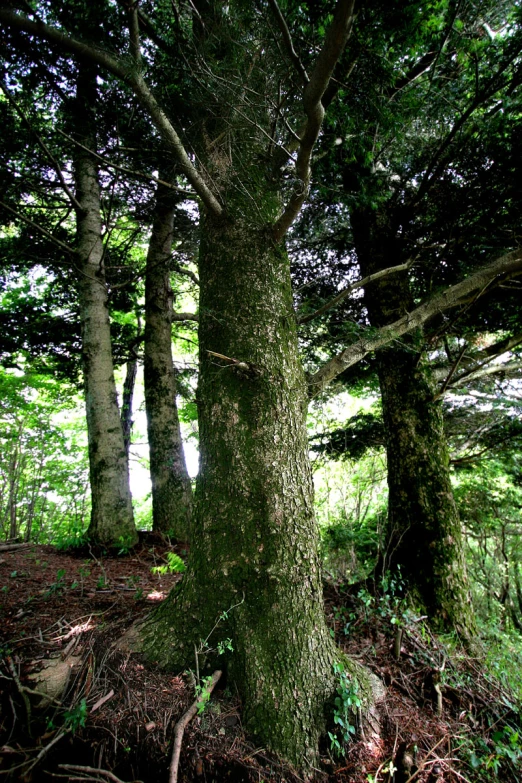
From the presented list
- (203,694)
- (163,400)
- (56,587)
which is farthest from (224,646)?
(163,400)

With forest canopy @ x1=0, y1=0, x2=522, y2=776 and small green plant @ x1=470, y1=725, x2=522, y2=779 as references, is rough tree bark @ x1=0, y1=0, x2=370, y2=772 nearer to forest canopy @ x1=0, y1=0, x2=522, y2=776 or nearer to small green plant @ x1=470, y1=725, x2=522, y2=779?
forest canopy @ x1=0, y1=0, x2=522, y2=776

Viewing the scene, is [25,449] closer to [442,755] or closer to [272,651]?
[272,651]

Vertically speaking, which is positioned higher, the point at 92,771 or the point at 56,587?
the point at 56,587

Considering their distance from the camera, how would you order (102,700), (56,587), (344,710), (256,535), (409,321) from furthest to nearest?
(409,321), (56,587), (256,535), (344,710), (102,700)

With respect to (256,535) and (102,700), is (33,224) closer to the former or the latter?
(256,535)

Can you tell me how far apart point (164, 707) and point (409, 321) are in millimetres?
3737

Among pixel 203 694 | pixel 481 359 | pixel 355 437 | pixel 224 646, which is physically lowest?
pixel 203 694

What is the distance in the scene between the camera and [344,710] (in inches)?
84.2

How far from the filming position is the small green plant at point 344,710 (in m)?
2.08

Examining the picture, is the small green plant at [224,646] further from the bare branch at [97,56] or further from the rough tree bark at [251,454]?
the bare branch at [97,56]

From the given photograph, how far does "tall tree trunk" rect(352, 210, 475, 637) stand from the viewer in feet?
11.7

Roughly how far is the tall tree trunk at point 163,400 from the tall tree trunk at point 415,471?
3117mm

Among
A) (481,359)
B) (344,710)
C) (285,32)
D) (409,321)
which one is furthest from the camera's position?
Result: (481,359)

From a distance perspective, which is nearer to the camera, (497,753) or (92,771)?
(92,771)
